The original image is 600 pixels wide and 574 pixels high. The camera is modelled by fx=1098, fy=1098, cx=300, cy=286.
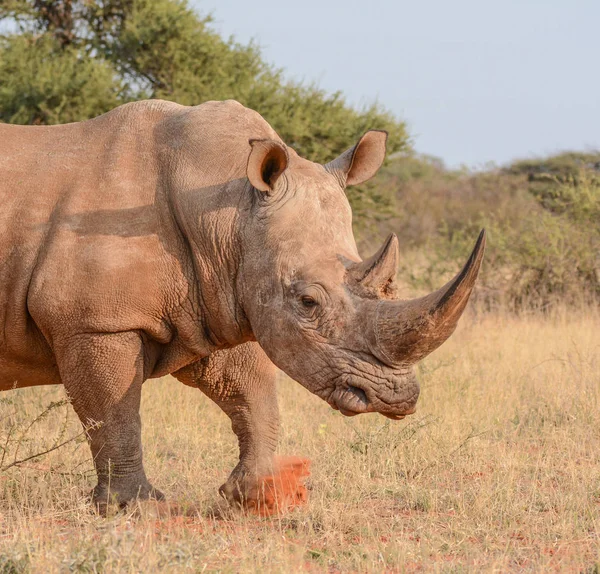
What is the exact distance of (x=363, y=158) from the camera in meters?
6.34

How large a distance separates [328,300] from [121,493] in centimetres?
153

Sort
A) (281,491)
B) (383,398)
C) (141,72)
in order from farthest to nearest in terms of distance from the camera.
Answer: (141,72) < (281,491) < (383,398)

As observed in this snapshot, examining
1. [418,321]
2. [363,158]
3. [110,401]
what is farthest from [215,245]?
[418,321]

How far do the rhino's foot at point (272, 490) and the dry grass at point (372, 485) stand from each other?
125 mm

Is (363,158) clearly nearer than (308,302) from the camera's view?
No

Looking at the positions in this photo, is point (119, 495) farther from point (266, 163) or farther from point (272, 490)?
point (266, 163)

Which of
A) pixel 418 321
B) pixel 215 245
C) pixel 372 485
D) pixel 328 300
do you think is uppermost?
pixel 418 321

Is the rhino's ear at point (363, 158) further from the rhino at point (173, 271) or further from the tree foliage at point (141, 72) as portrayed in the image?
the tree foliage at point (141, 72)

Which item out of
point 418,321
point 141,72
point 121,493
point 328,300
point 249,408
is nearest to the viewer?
point 418,321

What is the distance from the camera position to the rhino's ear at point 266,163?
5.54 meters

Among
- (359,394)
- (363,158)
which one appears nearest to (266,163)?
(363,158)

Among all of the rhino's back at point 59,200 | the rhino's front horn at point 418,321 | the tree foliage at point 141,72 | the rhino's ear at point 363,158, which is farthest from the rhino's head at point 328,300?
the tree foliage at point 141,72

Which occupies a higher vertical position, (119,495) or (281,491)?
(281,491)

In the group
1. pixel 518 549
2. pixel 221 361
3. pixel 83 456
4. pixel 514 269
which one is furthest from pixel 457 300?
pixel 514 269
